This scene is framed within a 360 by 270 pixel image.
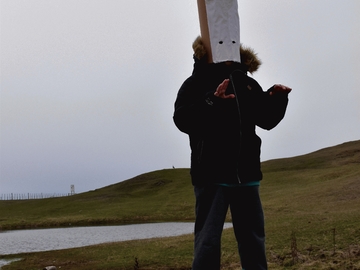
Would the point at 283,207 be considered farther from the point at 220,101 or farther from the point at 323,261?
the point at 220,101

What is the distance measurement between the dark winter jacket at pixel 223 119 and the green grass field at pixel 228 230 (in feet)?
11.8

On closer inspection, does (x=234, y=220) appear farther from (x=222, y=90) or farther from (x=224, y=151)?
(x=222, y=90)

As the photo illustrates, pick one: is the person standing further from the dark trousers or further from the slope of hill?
the slope of hill

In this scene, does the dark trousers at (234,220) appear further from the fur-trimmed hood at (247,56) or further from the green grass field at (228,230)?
the green grass field at (228,230)

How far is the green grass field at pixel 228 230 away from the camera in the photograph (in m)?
8.62

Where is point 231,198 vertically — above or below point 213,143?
below

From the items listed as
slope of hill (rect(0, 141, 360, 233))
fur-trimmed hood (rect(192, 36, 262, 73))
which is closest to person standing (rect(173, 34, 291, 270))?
fur-trimmed hood (rect(192, 36, 262, 73))

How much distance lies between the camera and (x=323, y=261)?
6.89m

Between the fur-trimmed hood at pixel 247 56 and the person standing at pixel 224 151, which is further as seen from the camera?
the fur-trimmed hood at pixel 247 56

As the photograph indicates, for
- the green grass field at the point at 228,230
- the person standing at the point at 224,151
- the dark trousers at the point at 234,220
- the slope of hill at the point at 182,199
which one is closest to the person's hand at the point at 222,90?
the person standing at the point at 224,151

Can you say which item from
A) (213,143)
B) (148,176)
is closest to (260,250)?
(213,143)

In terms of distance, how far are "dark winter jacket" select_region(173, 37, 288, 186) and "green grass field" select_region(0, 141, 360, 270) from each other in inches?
142

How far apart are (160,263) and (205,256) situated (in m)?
7.21

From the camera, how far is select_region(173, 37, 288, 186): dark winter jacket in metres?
3.38
